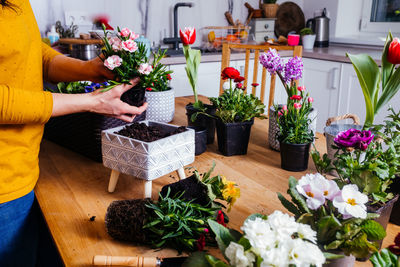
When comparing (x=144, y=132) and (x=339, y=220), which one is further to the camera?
(x=144, y=132)

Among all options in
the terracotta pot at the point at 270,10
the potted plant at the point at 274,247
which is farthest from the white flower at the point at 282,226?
the terracotta pot at the point at 270,10

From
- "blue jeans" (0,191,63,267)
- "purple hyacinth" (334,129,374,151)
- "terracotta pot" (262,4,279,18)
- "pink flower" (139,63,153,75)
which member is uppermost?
"terracotta pot" (262,4,279,18)

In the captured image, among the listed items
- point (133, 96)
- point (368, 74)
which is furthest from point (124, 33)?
point (368, 74)

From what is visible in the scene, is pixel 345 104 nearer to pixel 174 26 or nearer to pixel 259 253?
pixel 174 26

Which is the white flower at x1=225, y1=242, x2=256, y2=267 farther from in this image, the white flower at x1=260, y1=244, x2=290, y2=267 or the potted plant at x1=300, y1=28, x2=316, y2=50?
the potted plant at x1=300, y1=28, x2=316, y2=50

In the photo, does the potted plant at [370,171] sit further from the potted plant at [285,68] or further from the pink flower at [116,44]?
the pink flower at [116,44]

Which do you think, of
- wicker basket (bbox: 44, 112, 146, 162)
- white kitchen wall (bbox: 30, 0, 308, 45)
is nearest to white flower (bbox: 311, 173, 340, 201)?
wicker basket (bbox: 44, 112, 146, 162)

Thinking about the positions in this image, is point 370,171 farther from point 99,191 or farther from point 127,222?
point 99,191

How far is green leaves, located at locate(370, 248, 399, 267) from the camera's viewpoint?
48 centimetres

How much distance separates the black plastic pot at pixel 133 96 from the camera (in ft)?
3.01

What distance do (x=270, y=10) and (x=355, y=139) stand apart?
2865mm

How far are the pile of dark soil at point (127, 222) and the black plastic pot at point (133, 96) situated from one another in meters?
0.30

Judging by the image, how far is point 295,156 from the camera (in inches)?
40.3

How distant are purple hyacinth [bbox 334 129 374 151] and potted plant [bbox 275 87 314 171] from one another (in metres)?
0.30
